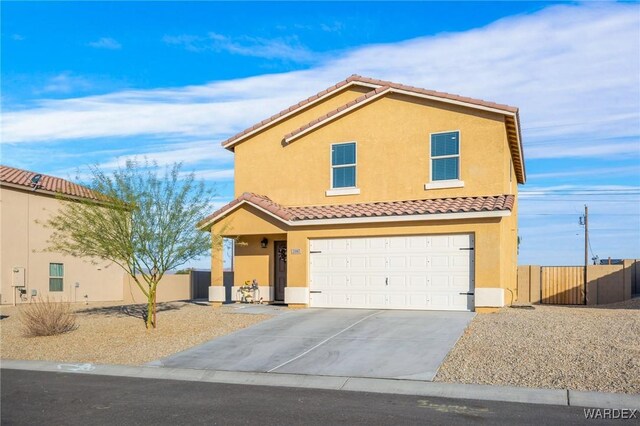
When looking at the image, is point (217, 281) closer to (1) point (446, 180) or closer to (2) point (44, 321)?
(2) point (44, 321)

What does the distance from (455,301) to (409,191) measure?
4268 millimetres

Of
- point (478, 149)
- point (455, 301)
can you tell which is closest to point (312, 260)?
point (455, 301)

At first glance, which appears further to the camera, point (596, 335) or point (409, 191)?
point (409, 191)

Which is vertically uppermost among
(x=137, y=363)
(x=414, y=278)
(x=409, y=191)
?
(x=409, y=191)

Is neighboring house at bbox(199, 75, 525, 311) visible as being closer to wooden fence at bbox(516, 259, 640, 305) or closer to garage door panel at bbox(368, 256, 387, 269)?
garage door panel at bbox(368, 256, 387, 269)

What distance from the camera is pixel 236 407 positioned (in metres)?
10.4

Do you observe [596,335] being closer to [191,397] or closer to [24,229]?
[191,397]

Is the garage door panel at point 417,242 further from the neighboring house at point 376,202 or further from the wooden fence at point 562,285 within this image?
the wooden fence at point 562,285

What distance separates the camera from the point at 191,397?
37.0 ft

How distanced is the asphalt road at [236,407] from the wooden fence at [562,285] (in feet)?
67.6

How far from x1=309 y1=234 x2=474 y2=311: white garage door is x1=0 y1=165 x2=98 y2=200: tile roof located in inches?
467

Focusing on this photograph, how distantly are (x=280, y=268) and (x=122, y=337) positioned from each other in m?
8.02

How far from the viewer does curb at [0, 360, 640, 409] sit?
10664 millimetres

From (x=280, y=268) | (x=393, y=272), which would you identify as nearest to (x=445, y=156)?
(x=393, y=272)
